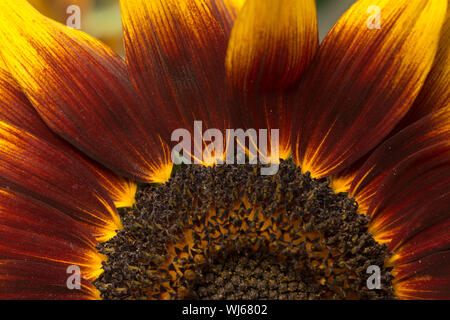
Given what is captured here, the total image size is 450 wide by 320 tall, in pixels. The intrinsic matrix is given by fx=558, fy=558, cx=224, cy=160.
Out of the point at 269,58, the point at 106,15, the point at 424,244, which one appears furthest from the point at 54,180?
the point at 424,244

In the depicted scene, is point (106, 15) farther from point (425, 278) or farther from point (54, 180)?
point (425, 278)

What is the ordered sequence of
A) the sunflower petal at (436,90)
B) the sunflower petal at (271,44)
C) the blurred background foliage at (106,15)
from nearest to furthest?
the sunflower petal at (271,44), the sunflower petal at (436,90), the blurred background foliage at (106,15)

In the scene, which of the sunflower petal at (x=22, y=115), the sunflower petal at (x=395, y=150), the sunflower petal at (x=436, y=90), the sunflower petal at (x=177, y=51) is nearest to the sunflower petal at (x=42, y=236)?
the sunflower petal at (x=22, y=115)

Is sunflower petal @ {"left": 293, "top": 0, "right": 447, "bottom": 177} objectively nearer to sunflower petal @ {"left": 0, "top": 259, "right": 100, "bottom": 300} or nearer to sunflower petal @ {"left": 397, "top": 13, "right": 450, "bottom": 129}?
sunflower petal @ {"left": 397, "top": 13, "right": 450, "bottom": 129}

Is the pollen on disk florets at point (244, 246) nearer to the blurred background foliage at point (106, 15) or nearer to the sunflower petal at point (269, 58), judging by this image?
the sunflower petal at point (269, 58)

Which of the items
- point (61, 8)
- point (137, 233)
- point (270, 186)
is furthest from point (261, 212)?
point (61, 8)

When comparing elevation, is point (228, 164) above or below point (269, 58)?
below

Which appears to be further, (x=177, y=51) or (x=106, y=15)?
(x=106, y=15)
